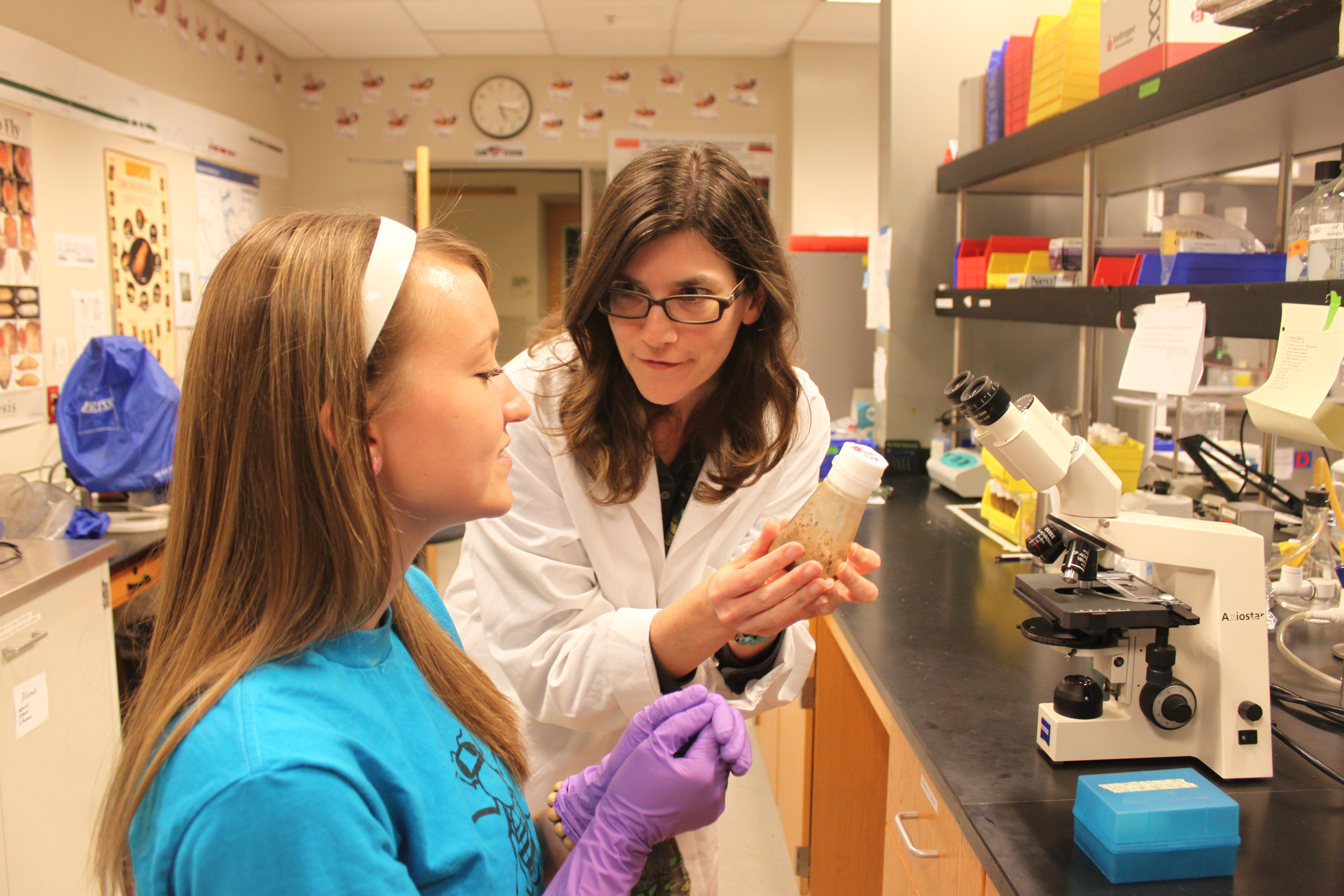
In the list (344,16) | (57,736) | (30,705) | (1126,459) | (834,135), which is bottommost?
(57,736)

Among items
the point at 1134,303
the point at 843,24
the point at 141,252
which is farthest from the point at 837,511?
the point at 843,24

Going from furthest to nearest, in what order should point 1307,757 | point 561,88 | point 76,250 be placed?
point 561,88 < point 76,250 < point 1307,757

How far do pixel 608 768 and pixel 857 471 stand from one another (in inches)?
18.8

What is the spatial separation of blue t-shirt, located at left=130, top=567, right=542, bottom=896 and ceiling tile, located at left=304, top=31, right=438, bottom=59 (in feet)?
16.4

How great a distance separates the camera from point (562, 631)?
4.33ft

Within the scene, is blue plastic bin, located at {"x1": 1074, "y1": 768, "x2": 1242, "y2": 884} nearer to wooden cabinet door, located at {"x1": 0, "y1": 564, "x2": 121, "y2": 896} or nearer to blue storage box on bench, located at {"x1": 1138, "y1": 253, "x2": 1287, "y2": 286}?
blue storage box on bench, located at {"x1": 1138, "y1": 253, "x2": 1287, "y2": 286}

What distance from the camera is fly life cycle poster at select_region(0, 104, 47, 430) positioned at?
3.04 m

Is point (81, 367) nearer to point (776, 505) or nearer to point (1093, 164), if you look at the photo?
point (776, 505)

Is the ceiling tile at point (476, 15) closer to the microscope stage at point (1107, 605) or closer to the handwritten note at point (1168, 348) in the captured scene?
the handwritten note at point (1168, 348)

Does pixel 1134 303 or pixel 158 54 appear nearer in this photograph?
pixel 1134 303

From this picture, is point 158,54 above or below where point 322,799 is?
above

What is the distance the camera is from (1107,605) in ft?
3.48

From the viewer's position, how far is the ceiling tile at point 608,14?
447cm

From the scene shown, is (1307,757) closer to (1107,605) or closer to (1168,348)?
(1107,605)
